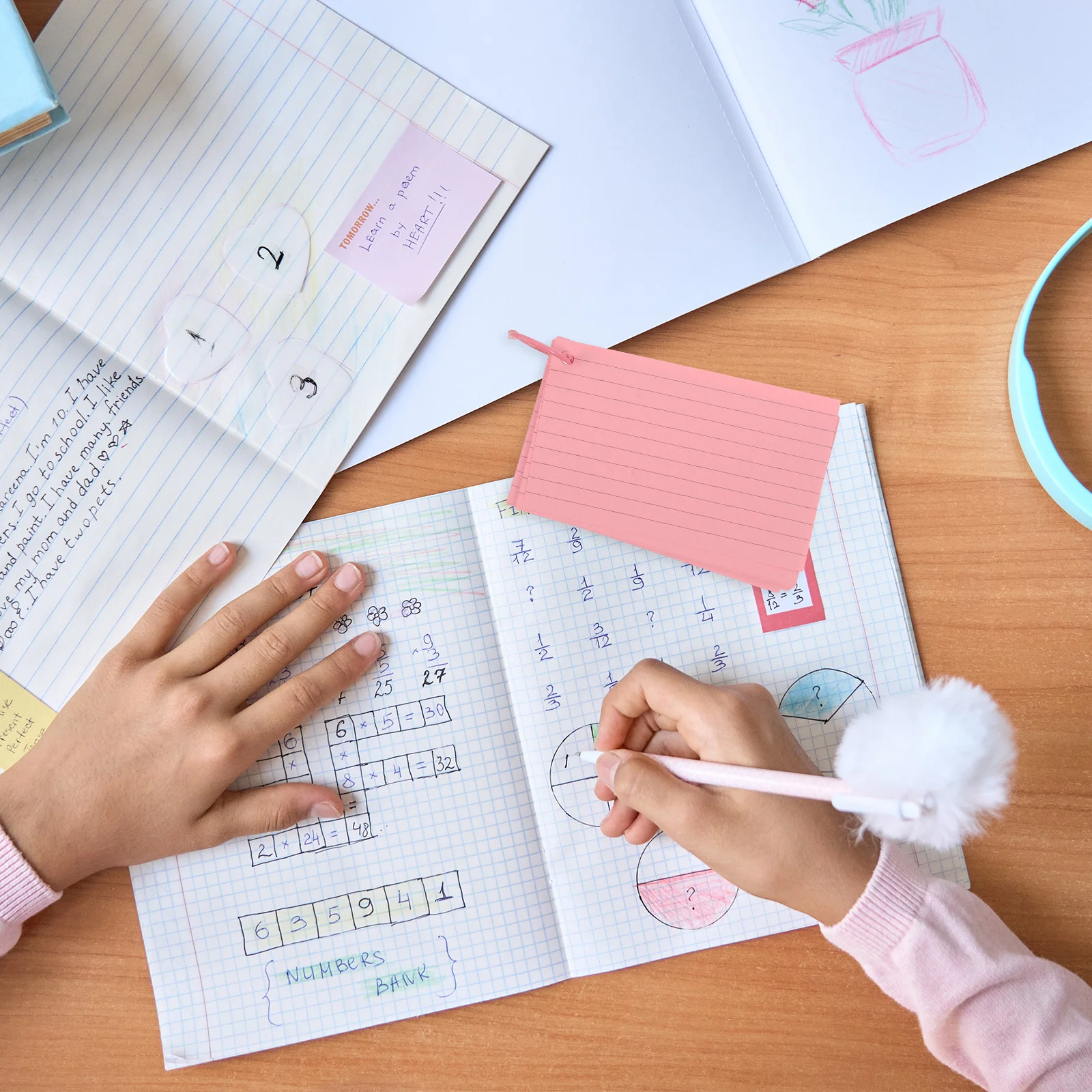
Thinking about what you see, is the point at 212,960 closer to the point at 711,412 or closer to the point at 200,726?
the point at 200,726

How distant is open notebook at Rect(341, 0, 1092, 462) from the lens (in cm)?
71

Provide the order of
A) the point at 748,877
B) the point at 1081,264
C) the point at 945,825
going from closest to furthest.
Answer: the point at 945,825
the point at 748,877
the point at 1081,264

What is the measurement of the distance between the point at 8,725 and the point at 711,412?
1.95 feet

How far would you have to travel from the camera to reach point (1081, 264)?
2.38 ft

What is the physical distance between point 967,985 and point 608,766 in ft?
0.93

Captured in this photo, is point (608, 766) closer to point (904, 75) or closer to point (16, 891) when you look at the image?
point (16, 891)

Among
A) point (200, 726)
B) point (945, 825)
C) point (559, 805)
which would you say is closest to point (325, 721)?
point (200, 726)

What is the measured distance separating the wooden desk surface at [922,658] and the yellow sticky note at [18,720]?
0.12 m

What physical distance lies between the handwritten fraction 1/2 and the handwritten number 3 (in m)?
0.49

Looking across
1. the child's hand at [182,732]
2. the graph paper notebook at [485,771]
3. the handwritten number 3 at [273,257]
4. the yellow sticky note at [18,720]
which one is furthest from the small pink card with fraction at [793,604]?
the yellow sticky note at [18,720]

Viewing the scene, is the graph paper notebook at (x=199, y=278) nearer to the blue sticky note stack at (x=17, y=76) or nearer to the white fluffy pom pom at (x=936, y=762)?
the blue sticky note stack at (x=17, y=76)

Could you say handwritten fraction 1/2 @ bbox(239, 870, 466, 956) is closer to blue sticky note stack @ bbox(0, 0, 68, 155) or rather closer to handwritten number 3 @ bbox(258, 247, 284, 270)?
handwritten number 3 @ bbox(258, 247, 284, 270)

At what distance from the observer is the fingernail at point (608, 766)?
631 mm

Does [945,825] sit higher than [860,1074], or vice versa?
[945,825]
